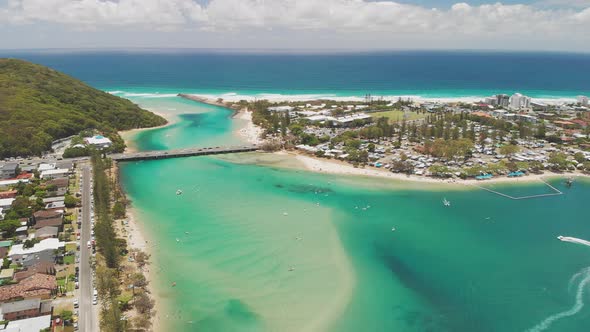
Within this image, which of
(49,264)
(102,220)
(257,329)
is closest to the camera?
(257,329)

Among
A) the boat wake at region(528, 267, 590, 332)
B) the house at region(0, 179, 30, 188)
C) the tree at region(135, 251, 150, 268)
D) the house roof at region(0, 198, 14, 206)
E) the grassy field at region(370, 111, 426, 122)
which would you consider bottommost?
the boat wake at region(528, 267, 590, 332)

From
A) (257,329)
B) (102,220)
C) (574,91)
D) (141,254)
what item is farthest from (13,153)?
(574,91)

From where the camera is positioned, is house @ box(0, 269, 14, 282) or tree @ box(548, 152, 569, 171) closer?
house @ box(0, 269, 14, 282)

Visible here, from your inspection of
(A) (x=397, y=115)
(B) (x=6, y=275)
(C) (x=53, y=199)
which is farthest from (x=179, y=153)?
(A) (x=397, y=115)

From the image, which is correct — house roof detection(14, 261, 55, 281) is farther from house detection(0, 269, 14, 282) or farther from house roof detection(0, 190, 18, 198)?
house roof detection(0, 190, 18, 198)

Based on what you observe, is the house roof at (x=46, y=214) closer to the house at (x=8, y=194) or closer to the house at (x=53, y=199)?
the house at (x=53, y=199)

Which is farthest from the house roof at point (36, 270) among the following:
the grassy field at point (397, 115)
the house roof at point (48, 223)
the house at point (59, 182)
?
the grassy field at point (397, 115)

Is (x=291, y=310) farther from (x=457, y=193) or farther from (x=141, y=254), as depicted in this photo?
(x=457, y=193)

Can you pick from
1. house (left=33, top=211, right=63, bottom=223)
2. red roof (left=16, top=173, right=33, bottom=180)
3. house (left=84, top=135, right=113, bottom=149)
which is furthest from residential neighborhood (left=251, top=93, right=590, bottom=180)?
house (left=33, top=211, right=63, bottom=223)
